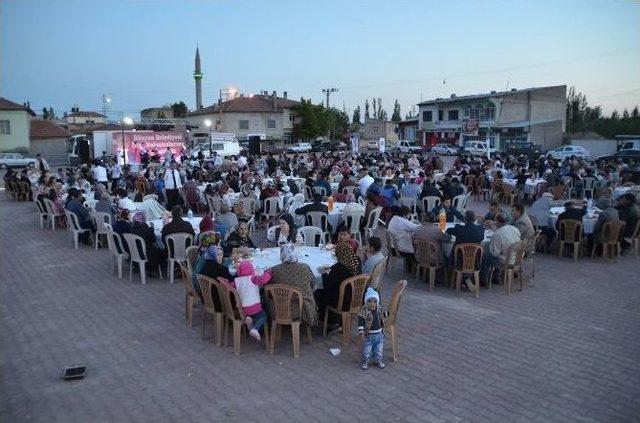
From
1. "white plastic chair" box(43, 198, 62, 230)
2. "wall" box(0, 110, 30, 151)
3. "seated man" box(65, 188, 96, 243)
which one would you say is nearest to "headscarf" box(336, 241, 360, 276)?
"seated man" box(65, 188, 96, 243)

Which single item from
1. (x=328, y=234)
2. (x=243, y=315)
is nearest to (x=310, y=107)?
(x=328, y=234)

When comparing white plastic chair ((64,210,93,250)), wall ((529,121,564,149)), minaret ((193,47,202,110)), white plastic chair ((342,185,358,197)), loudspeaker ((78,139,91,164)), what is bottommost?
white plastic chair ((64,210,93,250))

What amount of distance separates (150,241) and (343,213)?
13.4 ft

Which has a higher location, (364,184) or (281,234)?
(364,184)

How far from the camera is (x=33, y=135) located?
158 feet

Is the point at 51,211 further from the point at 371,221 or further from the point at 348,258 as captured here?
the point at 348,258

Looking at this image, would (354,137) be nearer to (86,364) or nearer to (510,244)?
(510,244)

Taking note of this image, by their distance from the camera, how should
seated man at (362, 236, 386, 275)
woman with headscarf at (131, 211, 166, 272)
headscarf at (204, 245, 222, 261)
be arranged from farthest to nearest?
1. woman with headscarf at (131, 211, 166, 272)
2. seated man at (362, 236, 386, 275)
3. headscarf at (204, 245, 222, 261)

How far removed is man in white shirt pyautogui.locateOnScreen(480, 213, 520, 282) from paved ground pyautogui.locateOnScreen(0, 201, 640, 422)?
47cm

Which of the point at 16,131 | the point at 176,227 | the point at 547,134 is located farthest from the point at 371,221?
the point at 547,134

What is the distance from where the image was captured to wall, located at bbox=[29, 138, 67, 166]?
156 ft

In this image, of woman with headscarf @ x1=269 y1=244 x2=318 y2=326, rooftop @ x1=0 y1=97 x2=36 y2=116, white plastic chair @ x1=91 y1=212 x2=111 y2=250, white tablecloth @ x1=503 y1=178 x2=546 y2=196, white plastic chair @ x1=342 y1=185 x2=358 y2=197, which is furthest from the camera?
rooftop @ x1=0 y1=97 x2=36 y2=116

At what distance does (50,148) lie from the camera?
160ft

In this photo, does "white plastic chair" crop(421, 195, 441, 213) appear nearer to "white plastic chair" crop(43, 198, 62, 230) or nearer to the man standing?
the man standing
